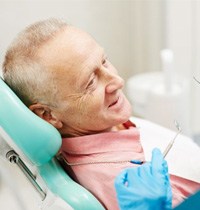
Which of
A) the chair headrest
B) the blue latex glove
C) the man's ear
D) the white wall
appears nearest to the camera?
the blue latex glove

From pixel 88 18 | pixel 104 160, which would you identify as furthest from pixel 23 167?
pixel 88 18

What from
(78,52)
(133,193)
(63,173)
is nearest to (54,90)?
(78,52)

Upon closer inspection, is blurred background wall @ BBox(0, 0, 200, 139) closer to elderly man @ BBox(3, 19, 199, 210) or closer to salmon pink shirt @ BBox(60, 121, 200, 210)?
elderly man @ BBox(3, 19, 199, 210)

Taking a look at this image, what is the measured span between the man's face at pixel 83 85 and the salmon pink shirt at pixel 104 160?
0.16 ft

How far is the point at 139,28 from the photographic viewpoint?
251 cm

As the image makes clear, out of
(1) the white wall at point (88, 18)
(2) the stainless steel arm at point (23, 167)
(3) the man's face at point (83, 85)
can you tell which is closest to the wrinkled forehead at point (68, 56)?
(3) the man's face at point (83, 85)

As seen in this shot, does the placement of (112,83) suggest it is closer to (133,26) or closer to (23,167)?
(23,167)

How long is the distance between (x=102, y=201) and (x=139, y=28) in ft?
5.54

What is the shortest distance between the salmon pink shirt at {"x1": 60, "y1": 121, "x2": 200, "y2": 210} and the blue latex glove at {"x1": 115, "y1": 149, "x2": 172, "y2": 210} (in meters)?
0.13

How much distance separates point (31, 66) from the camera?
1010 mm

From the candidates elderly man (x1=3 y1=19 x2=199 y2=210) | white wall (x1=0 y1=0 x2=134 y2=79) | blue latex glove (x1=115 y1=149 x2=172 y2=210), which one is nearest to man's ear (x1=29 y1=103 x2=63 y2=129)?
elderly man (x1=3 y1=19 x2=199 y2=210)

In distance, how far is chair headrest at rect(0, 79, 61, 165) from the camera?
0.94 meters

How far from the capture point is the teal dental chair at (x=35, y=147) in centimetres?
94

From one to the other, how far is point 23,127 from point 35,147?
0.21 ft
